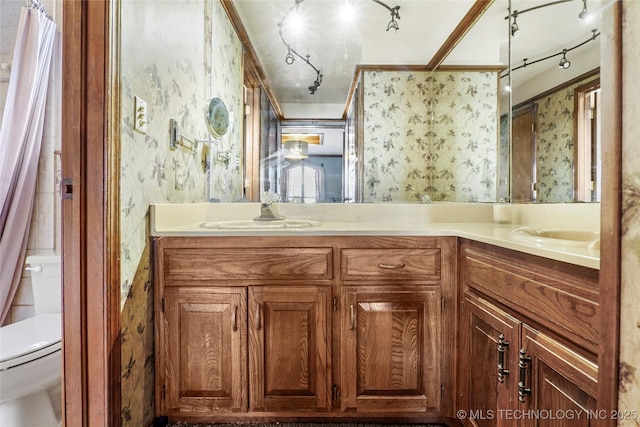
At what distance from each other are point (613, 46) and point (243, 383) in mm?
1431

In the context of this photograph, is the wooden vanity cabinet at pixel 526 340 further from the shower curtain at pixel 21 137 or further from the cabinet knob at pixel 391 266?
the shower curtain at pixel 21 137

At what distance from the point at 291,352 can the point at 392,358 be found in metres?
0.41

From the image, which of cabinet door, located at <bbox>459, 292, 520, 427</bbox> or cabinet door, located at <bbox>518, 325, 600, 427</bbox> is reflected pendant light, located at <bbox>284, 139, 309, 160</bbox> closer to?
cabinet door, located at <bbox>459, 292, 520, 427</bbox>

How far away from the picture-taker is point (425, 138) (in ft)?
6.02

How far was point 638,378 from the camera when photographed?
43cm

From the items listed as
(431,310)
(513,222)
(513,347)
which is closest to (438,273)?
(431,310)

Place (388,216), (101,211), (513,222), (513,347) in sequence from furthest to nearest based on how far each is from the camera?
1. (388,216)
2. (513,222)
3. (101,211)
4. (513,347)

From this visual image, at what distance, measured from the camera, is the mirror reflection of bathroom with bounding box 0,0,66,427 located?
159 cm

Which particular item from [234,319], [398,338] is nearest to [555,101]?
[398,338]

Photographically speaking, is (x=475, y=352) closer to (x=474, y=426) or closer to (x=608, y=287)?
(x=474, y=426)

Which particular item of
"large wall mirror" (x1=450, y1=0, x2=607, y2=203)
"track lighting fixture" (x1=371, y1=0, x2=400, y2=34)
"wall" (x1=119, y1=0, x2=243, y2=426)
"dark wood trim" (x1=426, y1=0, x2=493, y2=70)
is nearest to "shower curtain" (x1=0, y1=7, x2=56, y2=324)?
"wall" (x1=119, y1=0, x2=243, y2=426)

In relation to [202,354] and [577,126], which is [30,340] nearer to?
[202,354]

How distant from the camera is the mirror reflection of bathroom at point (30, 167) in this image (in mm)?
1593

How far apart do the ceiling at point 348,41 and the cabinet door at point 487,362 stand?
4.34ft
